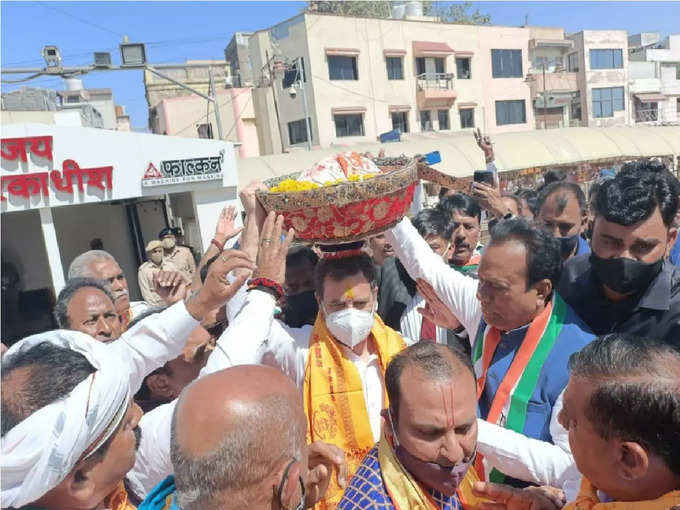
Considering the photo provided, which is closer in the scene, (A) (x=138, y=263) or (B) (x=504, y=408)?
(B) (x=504, y=408)

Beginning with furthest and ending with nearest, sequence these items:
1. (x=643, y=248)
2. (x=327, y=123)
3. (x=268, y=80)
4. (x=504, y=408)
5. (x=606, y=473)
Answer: (x=268, y=80)
(x=327, y=123)
(x=643, y=248)
(x=504, y=408)
(x=606, y=473)

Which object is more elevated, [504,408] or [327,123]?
[327,123]

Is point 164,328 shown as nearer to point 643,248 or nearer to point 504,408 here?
point 504,408

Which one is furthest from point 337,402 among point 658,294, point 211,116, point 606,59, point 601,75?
point 606,59

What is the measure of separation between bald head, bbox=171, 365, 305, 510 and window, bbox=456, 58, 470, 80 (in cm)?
3209

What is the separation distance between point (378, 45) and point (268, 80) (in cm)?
639

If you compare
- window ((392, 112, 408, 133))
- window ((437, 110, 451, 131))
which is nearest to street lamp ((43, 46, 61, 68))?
window ((392, 112, 408, 133))

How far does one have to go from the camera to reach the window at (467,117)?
30.7 m

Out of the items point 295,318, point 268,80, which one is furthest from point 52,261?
point 268,80

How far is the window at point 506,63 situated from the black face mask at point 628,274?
3241 centimetres

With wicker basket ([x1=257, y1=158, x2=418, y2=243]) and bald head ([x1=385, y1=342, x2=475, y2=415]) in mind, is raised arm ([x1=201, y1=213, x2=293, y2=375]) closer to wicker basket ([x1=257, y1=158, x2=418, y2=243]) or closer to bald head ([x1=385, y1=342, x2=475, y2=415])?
wicker basket ([x1=257, y1=158, x2=418, y2=243])

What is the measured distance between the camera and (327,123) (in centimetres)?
2636

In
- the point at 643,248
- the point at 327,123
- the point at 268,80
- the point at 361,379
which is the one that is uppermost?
the point at 268,80

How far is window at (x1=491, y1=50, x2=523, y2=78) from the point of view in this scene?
31625 mm
